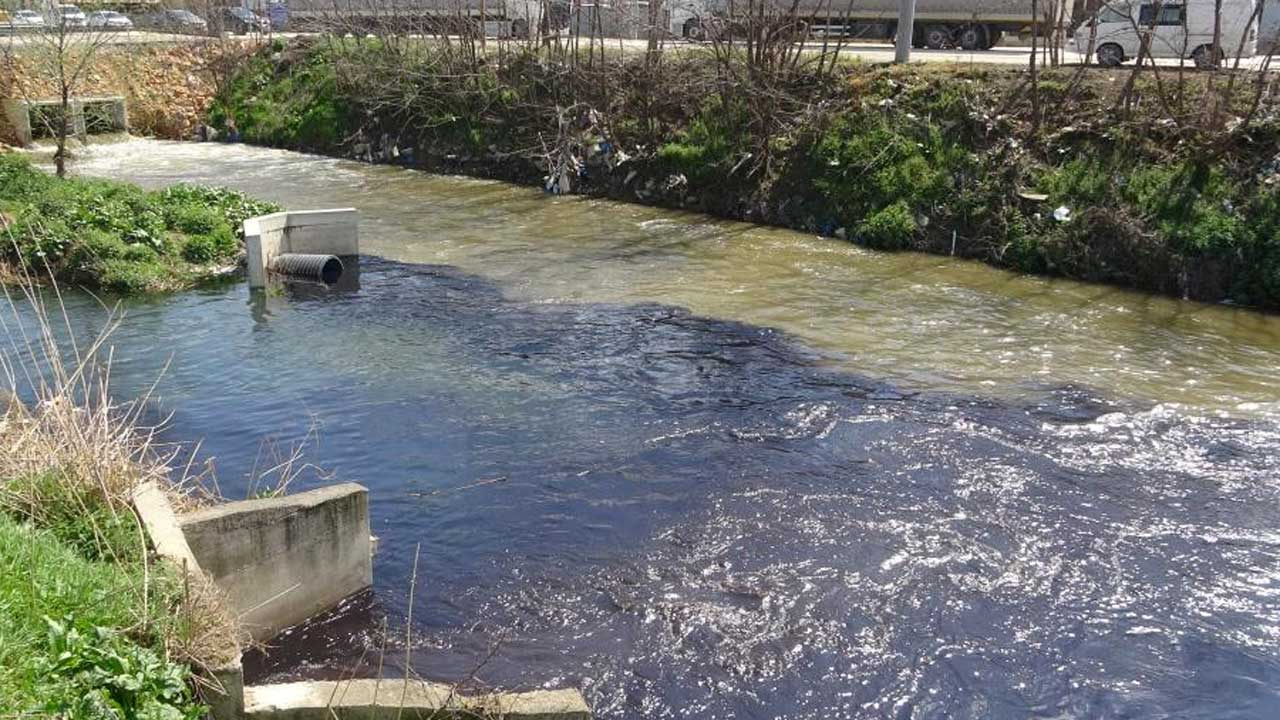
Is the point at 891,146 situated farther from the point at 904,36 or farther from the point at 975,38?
the point at 975,38

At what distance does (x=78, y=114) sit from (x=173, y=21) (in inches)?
334

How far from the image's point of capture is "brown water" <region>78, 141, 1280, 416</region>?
13102mm

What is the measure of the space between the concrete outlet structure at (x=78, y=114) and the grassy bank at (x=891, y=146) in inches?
247

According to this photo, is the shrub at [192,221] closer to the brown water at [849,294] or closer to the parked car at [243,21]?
the brown water at [849,294]

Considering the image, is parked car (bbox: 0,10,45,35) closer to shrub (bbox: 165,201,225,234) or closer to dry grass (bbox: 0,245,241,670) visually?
shrub (bbox: 165,201,225,234)

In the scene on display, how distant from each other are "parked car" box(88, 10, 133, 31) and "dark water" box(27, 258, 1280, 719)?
1385cm

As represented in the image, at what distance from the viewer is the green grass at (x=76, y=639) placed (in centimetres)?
479

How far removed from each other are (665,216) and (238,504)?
15699mm

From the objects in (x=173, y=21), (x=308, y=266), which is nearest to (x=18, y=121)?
(x=173, y=21)

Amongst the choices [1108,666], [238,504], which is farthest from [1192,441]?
[238,504]

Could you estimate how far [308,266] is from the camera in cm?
1647

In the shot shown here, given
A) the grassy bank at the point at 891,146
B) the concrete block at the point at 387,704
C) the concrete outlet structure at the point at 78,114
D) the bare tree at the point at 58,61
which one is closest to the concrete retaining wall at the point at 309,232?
the bare tree at the point at 58,61

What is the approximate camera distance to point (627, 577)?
825cm

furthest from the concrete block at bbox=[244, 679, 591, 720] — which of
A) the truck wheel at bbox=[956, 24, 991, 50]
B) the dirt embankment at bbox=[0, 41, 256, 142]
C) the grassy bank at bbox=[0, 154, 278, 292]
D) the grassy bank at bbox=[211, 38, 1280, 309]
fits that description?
the truck wheel at bbox=[956, 24, 991, 50]
